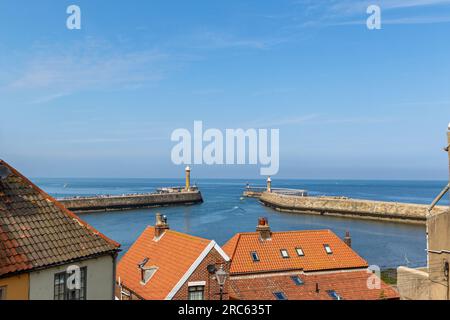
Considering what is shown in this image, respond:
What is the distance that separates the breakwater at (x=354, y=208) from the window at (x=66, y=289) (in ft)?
225

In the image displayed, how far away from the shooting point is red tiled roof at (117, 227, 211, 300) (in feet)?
59.8

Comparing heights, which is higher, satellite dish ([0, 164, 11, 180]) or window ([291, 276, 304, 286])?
satellite dish ([0, 164, 11, 180])

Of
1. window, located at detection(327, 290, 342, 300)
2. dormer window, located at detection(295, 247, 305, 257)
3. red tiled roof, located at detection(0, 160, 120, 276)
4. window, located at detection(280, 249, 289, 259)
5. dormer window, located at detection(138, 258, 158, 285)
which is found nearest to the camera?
red tiled roof, located at detection(0, 160, 120, 276)

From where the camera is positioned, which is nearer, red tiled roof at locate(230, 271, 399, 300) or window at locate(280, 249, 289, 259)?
red tiled roof at locate(230, 271, 399, 300)

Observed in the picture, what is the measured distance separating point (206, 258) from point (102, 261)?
5850 millimetres

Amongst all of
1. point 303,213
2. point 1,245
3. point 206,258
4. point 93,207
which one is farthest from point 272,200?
point 1,245

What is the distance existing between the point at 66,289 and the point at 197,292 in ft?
22.8

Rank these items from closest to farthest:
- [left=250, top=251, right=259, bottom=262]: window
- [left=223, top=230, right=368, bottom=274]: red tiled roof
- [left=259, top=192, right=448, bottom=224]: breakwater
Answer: [left=223, top=230, right=368, bottom=274]: red tiled roof, [left=250, top=251, right=259, bottom=262]: window, [left=259, top=192, right=448, bottom=224]: breakwater

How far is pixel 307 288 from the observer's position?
21.4 metres

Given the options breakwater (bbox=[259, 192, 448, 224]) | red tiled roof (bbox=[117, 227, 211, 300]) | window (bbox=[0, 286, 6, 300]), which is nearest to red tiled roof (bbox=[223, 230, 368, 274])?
red tiled roof (bbox=[117, 227, 211, 300])

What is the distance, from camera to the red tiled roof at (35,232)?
1140 centimetres

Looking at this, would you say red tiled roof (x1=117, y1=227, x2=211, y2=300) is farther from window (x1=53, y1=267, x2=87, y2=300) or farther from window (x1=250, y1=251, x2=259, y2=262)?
window (x1=53, y1=267, x2=87, y2=300)

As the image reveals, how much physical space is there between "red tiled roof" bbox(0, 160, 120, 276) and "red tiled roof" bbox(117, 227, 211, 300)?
5073 mm

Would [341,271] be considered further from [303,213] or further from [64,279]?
[303,213]
